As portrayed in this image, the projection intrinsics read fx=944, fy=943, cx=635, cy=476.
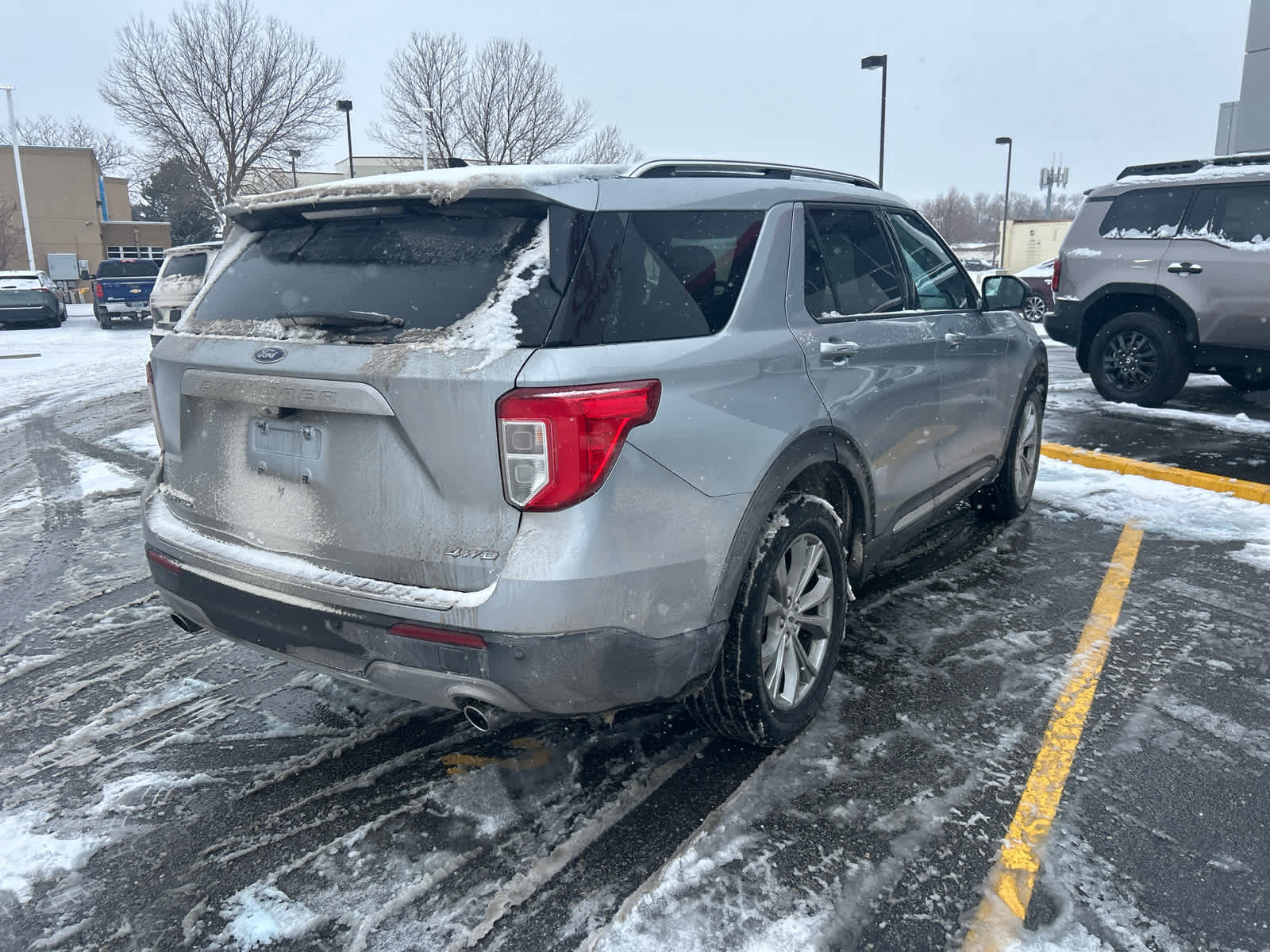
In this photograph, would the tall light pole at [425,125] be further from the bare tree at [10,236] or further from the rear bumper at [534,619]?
the rear bumper at [534,619]

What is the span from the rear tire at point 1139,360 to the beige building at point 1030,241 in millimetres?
41042

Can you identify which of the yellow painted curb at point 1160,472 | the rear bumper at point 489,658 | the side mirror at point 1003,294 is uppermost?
the side mirror at point 1003,294

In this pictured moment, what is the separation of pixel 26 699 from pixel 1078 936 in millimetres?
3568

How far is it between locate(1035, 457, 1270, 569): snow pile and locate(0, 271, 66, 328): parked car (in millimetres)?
26828

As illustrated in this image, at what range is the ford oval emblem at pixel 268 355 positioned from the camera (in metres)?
2.61

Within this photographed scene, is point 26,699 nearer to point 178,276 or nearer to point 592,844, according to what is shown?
point 592,844

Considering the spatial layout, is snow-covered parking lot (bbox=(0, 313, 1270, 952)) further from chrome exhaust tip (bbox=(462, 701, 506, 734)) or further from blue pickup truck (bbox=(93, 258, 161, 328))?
blue pickup truck (bbox=(93, 258, 161, 328))

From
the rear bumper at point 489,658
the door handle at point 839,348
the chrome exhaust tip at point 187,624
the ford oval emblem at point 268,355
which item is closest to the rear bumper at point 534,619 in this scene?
the rear bumper at point 489,658

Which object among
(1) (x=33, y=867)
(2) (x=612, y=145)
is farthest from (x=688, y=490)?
(2) (x=612, y=145)

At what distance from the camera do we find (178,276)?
12.9m

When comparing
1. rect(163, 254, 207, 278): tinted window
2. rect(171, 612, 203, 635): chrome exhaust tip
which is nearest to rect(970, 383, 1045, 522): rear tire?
rect(171, 612, 203, 635): chrome exhaust tip

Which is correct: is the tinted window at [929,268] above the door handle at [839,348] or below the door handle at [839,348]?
above

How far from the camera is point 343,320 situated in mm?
2551

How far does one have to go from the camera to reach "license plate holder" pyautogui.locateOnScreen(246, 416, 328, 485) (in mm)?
2545
